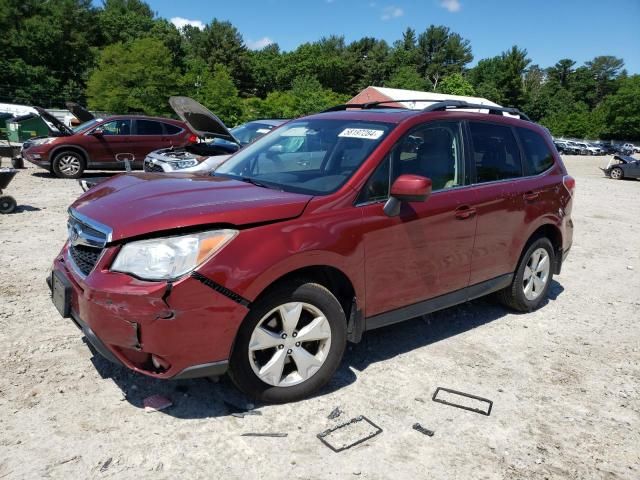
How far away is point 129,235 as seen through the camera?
9.04 feet

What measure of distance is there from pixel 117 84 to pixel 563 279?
4969 cm

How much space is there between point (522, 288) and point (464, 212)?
1.42 meters

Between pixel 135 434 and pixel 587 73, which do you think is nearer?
pixel 135 434

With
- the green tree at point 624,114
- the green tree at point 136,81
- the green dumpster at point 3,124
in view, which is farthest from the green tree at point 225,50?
the green dumpster at point 3,124

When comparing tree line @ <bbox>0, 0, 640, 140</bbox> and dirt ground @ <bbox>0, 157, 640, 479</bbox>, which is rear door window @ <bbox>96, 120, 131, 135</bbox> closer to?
dirt ground @ <bbox>0, 157, 640, 479</bbox>

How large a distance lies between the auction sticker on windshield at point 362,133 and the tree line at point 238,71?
47.7m

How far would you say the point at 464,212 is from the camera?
400 centimetres

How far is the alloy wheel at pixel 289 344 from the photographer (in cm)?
302

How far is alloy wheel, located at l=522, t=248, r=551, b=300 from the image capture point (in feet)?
16.4

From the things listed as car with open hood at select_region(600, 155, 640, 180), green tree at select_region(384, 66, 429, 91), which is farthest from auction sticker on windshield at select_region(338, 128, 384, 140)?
green tree at select_region(384, 66, 429, 91)

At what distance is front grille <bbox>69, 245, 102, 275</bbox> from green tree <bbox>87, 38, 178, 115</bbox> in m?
48.0

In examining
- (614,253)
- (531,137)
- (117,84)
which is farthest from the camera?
(117,84)

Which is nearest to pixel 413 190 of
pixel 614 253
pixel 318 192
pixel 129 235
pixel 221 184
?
pixel 318 192

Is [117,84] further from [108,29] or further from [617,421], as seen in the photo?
[617,421]
